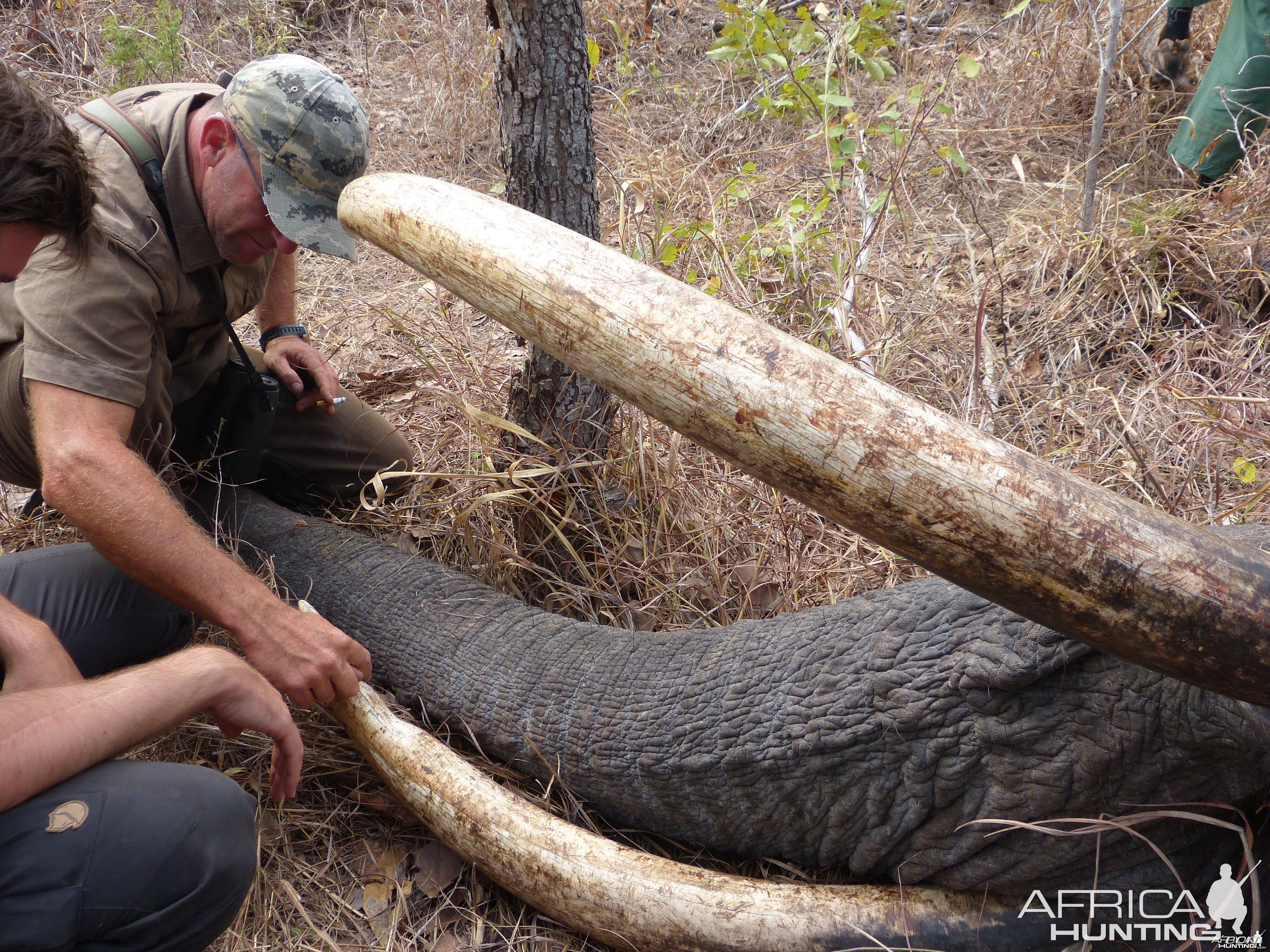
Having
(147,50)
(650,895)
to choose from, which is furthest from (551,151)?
(147,50)

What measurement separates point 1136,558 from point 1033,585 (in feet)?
0.38

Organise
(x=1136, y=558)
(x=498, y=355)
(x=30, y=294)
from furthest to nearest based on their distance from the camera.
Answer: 1. (x=498, y=355)
2. (x=30, y=294)
3. (x=1136, y=558)

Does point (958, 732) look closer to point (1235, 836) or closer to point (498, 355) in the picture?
point (1235, 836)

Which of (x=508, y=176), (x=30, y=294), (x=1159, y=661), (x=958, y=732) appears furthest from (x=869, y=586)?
(x=30, y=294)

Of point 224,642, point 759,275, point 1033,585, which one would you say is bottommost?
point 224,642

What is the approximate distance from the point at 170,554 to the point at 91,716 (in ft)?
1.68

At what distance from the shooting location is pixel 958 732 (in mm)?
1540

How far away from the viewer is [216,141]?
2408mm

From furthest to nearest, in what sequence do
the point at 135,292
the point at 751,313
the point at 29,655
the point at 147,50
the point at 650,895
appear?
1. the point at 147,50
2. the point at 751,313
3. the point at 135,292
4. the point at 29,655
5. the point at 650,895

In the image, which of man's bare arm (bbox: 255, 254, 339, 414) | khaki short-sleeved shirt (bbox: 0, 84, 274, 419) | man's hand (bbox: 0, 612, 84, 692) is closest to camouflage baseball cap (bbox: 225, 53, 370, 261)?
khaki short-sleeved shirt (bbox: 0, 84, 274, 419)

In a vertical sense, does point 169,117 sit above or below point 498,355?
above

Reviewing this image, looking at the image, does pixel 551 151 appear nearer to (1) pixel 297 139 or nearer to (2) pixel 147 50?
(1) pixel 297 139

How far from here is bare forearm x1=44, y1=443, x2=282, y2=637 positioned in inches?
80.0

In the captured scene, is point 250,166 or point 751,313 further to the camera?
point 751,313
